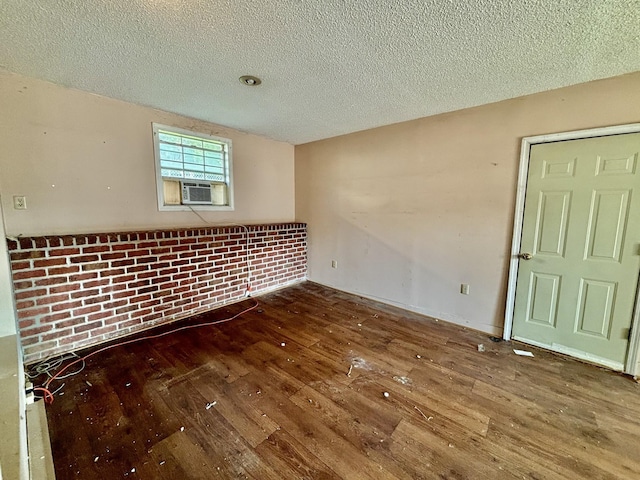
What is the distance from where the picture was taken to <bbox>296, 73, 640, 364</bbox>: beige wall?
2227 mm

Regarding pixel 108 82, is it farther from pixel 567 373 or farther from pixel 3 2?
pixel 567 373

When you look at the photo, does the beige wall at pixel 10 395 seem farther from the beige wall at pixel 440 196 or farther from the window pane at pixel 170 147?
the beige wall at pixel 440 196

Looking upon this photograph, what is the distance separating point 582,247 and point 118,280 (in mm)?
4192

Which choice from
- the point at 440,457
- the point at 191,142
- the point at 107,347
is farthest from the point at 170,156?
the point at 440,457

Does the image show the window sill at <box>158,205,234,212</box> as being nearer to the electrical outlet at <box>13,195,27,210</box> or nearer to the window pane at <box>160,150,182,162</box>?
the window pane at <box>160,150,182,162</box>

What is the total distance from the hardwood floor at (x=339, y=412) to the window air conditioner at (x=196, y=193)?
1.57m

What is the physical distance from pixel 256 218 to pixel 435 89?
2742 millimetres

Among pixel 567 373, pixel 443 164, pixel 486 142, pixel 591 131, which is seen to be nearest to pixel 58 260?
pixel 443 164

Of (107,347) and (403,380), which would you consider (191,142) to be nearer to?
(107,347)

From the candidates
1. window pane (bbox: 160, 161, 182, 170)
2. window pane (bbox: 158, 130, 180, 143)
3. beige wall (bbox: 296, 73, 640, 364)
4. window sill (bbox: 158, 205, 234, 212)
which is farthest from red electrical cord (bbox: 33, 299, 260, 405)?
window pane (bbox: 158, 130, 180, 143)

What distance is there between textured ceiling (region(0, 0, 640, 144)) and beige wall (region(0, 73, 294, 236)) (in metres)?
0.18

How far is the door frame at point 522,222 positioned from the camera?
1962mm

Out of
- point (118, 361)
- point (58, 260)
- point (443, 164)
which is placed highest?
point (443, 164)

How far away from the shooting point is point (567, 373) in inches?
80.1
